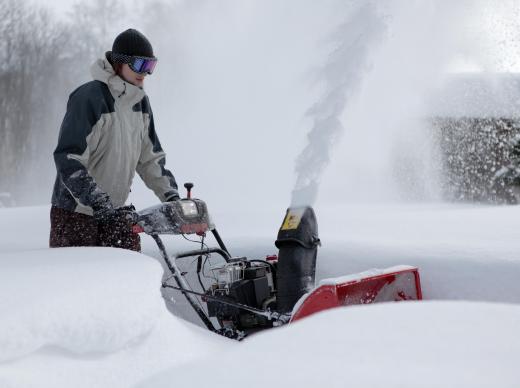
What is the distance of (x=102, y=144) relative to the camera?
10.2 ft

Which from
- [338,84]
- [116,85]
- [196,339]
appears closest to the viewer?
[196,339]

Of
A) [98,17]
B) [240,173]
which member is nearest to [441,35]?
[240,173]

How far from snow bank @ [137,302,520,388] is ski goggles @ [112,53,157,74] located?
2198mm

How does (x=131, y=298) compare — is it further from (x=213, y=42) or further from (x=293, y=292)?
(x=213, y=42)

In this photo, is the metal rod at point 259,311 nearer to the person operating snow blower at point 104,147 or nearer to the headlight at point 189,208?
the headlight at point 189,208

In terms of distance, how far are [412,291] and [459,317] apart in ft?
7.64

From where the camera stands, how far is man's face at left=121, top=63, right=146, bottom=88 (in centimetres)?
309

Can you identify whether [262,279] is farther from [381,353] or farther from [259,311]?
[381,353]

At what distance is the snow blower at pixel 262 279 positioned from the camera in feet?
9.27

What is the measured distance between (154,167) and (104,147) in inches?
14.4

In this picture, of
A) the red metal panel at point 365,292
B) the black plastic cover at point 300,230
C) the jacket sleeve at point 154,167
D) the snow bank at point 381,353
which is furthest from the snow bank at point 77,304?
the jacket sleeve at point 154,167

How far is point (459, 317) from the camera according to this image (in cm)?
103

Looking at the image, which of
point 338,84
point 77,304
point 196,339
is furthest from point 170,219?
point 338,84

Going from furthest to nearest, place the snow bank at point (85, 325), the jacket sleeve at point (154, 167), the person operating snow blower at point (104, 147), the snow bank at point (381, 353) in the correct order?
the jacket sleeve at point (154, 167) < the person operating snow blower at point (104, 147) < the snow bank at point (85, 325) < the snow bank at point (381, 353)
